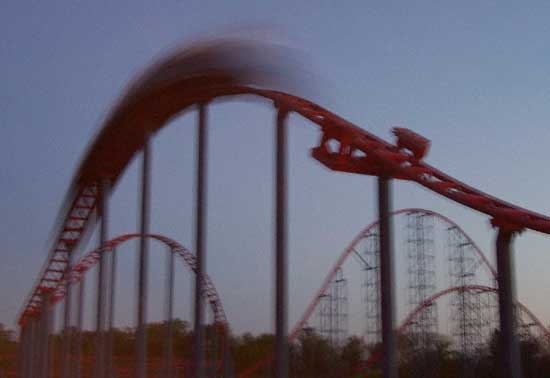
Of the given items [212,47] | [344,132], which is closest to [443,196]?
[344,132]

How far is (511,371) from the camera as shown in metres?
7.67

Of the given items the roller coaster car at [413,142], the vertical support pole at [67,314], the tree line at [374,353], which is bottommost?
the tree line at [374,353]

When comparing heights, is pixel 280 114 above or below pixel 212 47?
below

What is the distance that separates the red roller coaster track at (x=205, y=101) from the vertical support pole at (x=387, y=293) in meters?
0.56

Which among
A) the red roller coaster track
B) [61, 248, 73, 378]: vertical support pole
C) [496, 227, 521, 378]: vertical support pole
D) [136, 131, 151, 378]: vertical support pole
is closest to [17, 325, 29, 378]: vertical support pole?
[61, 248, 73, 378]: vertical support pole

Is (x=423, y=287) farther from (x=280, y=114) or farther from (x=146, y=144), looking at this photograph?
(x=280, y=114)

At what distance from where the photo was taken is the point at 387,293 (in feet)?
26.2

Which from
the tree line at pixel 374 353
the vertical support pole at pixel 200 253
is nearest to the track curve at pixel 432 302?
the tree line at pixel 374 353

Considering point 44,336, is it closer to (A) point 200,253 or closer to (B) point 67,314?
(B) point 67,314

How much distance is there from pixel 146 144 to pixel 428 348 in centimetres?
793

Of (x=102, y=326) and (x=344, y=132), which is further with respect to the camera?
(x=102, y=326)

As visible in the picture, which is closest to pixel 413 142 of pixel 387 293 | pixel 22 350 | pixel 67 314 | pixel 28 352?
pixel 387 293

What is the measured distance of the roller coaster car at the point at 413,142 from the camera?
8758 mm

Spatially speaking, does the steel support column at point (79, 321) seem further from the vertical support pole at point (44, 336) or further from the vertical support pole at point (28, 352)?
the vertical support pole at point (28, 352)
